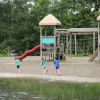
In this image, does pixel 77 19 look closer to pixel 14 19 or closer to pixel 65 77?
pixel 14 19

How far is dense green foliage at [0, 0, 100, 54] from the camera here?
165ft

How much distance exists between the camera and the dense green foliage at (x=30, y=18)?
50.3m

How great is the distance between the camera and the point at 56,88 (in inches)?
757

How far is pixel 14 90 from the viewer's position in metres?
18.9

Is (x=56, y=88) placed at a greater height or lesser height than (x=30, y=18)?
lesser

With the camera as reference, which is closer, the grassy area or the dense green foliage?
the grassy area

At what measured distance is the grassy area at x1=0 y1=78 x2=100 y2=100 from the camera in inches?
660

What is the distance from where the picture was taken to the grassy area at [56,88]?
55.0 ft

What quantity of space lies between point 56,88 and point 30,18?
105 feet

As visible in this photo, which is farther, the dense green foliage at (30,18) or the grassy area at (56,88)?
the dense green foliage at (30,18)

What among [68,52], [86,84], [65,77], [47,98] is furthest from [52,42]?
[47,98]

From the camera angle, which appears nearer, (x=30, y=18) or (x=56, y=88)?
(x=56, y=88)

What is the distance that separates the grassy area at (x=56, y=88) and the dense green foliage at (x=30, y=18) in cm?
2732

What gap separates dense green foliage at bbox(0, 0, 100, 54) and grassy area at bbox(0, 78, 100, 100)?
1076 inches
